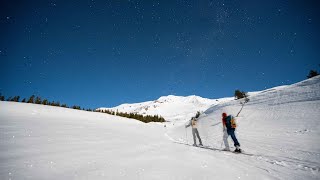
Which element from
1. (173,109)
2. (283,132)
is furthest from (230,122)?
(173,109)

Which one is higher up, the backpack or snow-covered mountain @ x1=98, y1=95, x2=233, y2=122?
snow-covered mountain @ x1=98, y1=95, x2=233, y2=122

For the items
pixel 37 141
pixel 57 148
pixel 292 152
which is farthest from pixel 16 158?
pixel 292 152

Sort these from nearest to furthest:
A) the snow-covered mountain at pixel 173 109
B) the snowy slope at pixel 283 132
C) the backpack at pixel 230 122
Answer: the snowy slope at pixel 283 132, the backpack at pixel 230 122, the snow-covered mountain at pixel 173 109

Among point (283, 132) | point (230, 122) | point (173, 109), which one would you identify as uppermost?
point (173, 109)

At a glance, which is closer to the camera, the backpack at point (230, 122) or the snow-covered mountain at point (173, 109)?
→ the backpack at point (230, 122)

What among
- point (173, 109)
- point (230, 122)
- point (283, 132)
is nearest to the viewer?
point (230, 122)

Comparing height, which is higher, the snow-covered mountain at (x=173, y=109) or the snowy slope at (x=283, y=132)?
the snow-covered mountain at (x=173, y=109)

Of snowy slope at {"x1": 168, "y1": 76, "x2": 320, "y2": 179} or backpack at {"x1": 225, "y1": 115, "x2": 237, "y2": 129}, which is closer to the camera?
snowy slope at {"x1": 168, "y1": 76, "x2": 320, "y2": 179}

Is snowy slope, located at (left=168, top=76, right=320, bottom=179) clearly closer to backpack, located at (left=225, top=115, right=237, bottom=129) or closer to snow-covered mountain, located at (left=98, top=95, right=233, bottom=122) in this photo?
backpack, located at (left=225, top=115, right=237, bottom=129)

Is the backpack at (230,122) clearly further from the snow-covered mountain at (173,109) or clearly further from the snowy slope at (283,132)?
the snow-covered mountain at (173,109)

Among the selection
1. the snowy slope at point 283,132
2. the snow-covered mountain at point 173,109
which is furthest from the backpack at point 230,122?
the snow-covered mountain at point 173,109

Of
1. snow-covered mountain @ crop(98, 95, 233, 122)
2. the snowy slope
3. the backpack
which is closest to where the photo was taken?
the snowy slope

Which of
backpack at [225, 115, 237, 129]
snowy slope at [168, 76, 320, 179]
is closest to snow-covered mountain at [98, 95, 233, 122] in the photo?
snowy slope at [168, 76, 320, 179]

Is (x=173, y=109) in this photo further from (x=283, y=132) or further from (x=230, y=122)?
(x=230, y=122)
